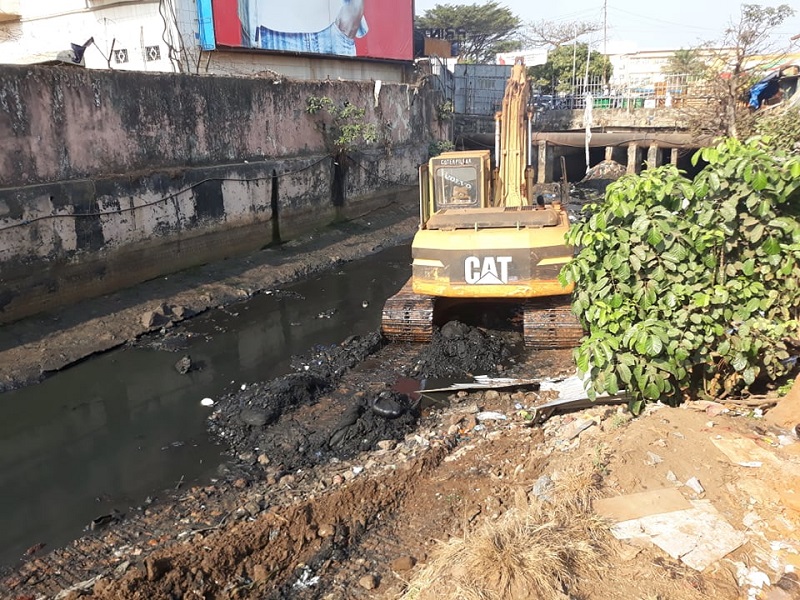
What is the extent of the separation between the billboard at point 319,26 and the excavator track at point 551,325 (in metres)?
12.6

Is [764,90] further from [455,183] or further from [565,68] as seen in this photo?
[455,183]

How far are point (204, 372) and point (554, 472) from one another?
4991 mm

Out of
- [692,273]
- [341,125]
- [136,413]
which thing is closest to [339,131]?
[341,125]

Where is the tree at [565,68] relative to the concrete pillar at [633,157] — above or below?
above

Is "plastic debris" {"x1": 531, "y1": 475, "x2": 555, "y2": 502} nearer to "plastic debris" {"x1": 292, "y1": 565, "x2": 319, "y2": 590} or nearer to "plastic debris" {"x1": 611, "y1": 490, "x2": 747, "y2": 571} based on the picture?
"plastic debris" {"x1": 611, "y1": 490, "x2": 747, "y2": 571}

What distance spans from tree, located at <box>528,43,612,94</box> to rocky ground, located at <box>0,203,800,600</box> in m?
26.5

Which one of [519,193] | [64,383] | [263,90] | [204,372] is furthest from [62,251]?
[519,193]

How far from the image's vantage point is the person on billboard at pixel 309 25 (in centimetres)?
1767

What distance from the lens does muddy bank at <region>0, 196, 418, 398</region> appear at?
815cm

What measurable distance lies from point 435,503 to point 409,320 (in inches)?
141

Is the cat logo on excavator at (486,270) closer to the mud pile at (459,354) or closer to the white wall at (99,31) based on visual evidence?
the mud pile at (459,354)

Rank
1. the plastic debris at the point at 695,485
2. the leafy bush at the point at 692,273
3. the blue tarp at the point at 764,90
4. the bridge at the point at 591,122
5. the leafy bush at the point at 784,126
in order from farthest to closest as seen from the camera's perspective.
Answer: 1. the bridge at the point at 591,122
2. the blue tarp at the point at 764,90
3. the leafy bush at the point at 784,126
4. the leafy bush at the point at 692,273
5. the plastic debris at the point at 695,485

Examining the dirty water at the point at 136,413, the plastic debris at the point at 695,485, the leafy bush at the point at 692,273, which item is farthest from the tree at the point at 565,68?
the plastic debris at the point at 695,485

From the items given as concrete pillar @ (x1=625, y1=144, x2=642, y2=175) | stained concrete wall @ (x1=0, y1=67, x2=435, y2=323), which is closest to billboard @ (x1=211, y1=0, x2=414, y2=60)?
stained concrete wall @ (x1=0, y1=67, x2=435, y2=323)
